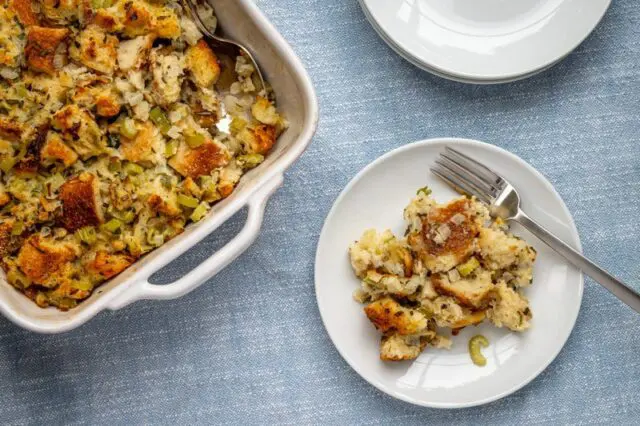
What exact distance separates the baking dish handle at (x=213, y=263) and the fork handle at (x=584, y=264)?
25.6 inches

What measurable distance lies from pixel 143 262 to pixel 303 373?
0.57 meters

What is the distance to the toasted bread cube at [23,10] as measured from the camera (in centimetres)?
165

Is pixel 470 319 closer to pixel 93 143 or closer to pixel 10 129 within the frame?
pixel 93 143

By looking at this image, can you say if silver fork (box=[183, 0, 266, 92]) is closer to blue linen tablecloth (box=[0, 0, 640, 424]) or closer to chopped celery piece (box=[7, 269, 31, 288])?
blue linen tablecloth (box=[0, 0, 640, 424])

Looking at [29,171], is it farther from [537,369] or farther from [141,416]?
[537,369]

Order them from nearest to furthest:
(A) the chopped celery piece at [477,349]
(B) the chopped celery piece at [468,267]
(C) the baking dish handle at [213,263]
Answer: (C) the baking dish handle at [213,263], (B) the chopped celery piece at [468,267], (A) the chopped celery piece at [477,349]

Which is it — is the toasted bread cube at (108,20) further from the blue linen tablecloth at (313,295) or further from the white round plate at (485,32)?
the white round plate at (485,32)

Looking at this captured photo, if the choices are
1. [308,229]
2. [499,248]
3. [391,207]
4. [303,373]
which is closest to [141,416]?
[303,373]

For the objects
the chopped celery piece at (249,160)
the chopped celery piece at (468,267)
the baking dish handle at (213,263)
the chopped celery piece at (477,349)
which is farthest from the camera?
the chopped celery piece at (477,349)

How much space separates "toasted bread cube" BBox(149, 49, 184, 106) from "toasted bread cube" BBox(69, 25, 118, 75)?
84 millimetres

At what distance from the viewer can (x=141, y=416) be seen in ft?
6.64

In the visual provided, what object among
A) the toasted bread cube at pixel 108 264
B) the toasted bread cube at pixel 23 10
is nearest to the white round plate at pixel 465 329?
the toasted bread cube at pixel 108 264

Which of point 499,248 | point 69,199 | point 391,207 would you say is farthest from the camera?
point 391,207

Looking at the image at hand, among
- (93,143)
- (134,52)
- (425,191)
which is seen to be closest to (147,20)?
(134,52)
